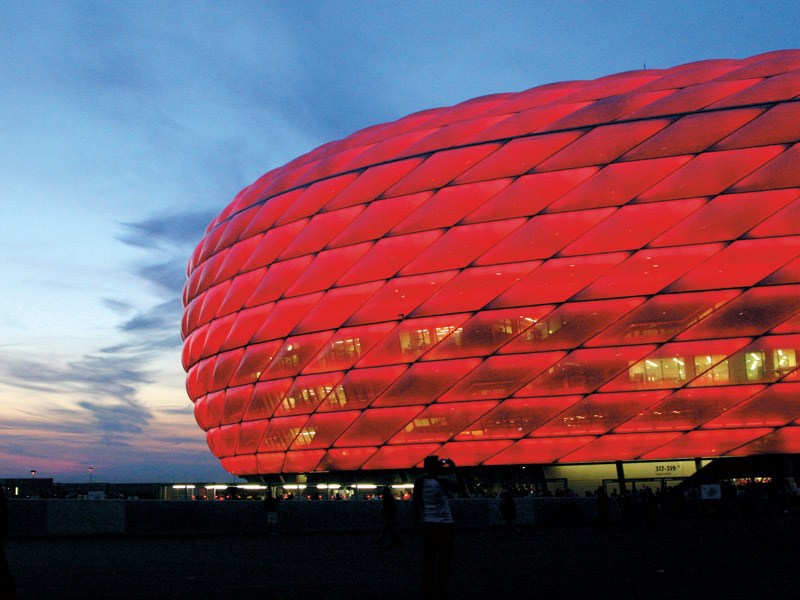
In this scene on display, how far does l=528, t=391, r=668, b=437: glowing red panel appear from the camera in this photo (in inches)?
1158

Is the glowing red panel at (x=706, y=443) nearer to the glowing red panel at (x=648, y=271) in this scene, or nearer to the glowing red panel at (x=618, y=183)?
the glowing red panel at (x=648, y=271)

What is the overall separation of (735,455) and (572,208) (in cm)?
950

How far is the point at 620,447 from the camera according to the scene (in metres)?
30.1

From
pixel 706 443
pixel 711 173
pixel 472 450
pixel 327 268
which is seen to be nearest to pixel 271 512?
pixel 472 450

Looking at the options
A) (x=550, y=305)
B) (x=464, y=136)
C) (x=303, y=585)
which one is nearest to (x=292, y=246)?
(x=464, y=136)

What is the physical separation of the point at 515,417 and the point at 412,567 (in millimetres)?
18837

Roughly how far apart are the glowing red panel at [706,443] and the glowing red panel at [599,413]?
63.0 inches

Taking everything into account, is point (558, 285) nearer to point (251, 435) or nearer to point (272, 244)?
point (272, 244)

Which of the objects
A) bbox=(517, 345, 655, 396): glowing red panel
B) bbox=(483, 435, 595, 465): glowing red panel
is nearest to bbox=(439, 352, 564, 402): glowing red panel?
bbox=(517, 345, 655, 396): glowing red panel

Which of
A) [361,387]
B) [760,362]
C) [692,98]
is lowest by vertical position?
[760,362]

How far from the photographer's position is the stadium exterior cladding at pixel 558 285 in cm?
2814

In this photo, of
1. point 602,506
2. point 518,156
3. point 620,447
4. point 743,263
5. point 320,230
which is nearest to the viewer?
point 602,506

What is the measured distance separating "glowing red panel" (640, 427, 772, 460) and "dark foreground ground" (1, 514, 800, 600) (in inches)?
379

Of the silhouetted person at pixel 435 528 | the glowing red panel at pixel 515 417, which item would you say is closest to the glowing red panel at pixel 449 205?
the glowing red panel at pixel 515 417
